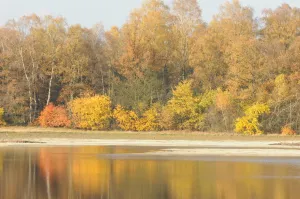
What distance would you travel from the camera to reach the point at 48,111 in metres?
67.6

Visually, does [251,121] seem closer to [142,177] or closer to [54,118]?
[54,118]

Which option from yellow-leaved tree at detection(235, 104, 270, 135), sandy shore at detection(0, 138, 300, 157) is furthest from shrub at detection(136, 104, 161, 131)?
sandy shore at detection(0, 138, 300, 157)

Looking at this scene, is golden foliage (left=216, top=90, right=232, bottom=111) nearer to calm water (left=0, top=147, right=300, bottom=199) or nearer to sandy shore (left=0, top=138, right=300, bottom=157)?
sandy shore (left=0, top=138, right=300, bottom=157)

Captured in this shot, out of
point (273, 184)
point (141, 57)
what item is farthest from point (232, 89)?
point (273, 184)

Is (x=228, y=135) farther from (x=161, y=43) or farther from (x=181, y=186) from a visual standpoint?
(x=181, y=186)

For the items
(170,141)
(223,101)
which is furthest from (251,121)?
(170,141)

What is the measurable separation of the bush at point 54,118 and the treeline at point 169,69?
3.13 ft

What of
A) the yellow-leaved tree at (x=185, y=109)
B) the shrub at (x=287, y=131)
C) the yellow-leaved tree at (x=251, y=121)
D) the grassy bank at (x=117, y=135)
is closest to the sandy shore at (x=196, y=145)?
the grassy bank at (x=117, y=135)

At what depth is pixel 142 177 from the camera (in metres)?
29.6

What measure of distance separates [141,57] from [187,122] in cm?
1017

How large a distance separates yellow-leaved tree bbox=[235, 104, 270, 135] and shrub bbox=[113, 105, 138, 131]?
39.9 ft

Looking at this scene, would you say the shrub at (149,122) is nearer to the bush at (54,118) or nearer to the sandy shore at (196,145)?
the bush at (54,118)

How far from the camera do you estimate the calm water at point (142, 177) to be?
24547 millimetres

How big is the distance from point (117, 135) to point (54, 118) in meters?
9.69
